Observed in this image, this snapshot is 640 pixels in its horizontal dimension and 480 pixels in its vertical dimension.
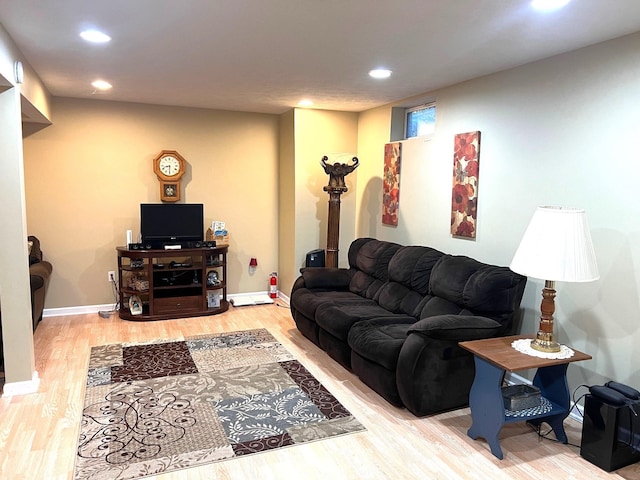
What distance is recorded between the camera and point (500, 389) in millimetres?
2551

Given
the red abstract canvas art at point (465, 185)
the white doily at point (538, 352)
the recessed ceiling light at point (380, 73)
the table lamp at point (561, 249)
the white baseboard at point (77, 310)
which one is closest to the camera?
the table lamp at point (561, 249)

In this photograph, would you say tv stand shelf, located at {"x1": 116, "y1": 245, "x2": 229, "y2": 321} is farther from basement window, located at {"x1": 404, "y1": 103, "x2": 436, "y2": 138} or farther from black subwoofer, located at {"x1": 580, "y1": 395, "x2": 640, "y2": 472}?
black subwoofer, located at {"x1": 580, "y1": 395, "x2": 640, "y2": 472}

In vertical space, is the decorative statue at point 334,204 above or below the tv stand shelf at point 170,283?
above

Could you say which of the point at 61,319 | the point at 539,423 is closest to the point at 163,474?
the point at 539,423

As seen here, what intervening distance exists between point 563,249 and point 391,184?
265cm

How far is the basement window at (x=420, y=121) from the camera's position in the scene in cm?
458

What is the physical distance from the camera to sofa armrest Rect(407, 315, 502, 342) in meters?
2.91

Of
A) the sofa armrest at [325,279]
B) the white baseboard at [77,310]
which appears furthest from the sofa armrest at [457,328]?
the white baseboard at [77,310]

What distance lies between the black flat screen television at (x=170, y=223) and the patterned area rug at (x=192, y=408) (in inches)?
52.3

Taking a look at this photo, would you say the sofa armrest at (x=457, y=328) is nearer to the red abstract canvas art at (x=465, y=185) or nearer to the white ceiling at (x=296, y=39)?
the red abstract canvas art at (x=465, y=185)

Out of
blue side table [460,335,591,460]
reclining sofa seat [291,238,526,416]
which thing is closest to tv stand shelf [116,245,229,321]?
reclining sofa seat [291,238,526,416]

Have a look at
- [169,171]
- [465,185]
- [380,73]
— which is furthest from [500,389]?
[169,171]

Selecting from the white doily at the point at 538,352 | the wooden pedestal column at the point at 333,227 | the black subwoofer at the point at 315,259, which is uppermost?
the wooden pedestal column at the point at 333,227

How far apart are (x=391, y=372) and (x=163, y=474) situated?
149cm
